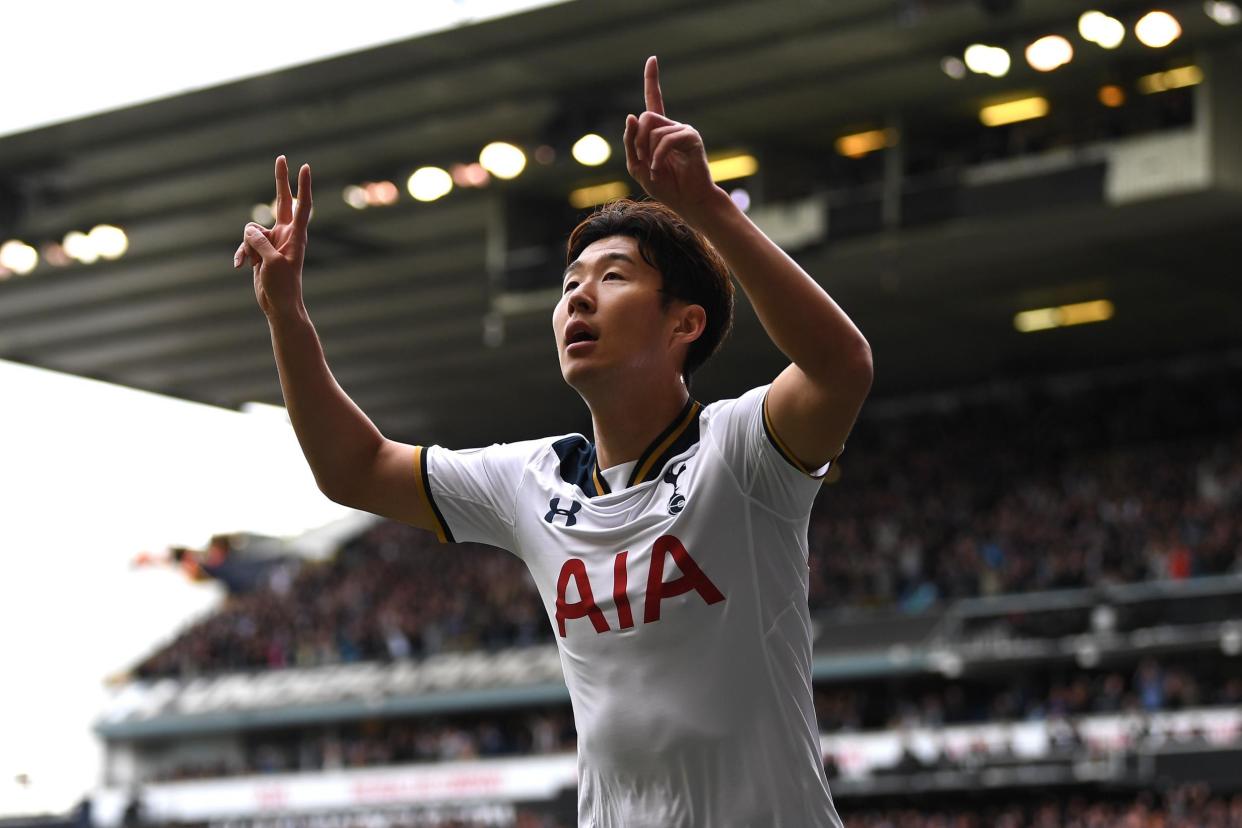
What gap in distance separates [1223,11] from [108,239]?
19157 mm

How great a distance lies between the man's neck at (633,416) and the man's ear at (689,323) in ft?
0.29

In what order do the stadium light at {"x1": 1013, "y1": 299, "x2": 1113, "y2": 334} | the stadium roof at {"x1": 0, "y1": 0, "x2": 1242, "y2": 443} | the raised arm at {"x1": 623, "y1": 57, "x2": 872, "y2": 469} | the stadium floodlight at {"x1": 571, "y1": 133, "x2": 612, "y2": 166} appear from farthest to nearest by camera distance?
the stadium light at {"x1": 1013, "y1": 299, "x2": 1113, "y2": 334} → the stadium floodlight at {"x1": 571, "y1": 133, "x2": 612, "y2": 166} → the stadium roof at {"x1": 0, "y1": 0, "x2": 1242, "y2": 443} → the raised arm at {"x1": 623, "y1": 57, "x2": 872, "y2": 469}

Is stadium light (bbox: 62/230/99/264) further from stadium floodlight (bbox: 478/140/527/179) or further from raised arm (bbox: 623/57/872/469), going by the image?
raised arm (bbox: 623/57/872/469)

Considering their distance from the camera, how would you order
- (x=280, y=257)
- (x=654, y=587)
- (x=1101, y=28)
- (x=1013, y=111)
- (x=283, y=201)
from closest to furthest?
(x=654, y=587) < (x=280, y=257) < (x=283, y=201) < (x=1101, y=28) < (x=1013, y=111)

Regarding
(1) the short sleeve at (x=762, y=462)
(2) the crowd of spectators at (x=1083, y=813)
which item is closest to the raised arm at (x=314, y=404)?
(1) the short sleeve at (x=762, y=462)

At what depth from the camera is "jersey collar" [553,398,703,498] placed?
3539 millimetres

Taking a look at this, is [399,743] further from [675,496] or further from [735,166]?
[675,496]

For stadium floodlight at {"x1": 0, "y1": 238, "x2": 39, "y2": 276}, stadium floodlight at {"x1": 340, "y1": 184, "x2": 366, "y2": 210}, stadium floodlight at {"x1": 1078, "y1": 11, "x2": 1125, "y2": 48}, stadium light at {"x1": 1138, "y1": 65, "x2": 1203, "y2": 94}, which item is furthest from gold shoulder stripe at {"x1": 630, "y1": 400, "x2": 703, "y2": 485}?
stadium floodlight at {"x1": 0, "y1": 238, "x2": 39, "y2": 276}

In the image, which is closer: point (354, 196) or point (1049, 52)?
point (1049, 52)

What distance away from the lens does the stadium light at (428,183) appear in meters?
30.2

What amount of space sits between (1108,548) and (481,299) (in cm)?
1379

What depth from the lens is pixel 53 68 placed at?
2511 centimetres

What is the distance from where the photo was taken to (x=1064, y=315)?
35.6m

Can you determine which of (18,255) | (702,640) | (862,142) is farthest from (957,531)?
(702,640)
